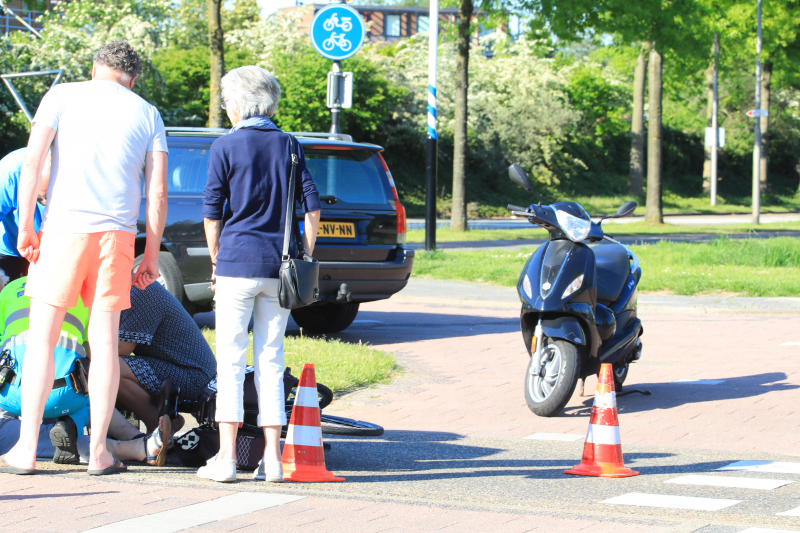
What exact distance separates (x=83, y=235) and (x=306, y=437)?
1318 millimetres

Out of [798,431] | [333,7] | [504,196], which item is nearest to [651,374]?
[798,431]

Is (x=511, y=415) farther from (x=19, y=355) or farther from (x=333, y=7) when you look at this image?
(x=333, y=7)

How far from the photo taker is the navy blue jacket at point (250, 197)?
4.03 m

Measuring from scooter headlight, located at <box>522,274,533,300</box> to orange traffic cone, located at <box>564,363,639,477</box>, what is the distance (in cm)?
154

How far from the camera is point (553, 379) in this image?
5848 millimetres

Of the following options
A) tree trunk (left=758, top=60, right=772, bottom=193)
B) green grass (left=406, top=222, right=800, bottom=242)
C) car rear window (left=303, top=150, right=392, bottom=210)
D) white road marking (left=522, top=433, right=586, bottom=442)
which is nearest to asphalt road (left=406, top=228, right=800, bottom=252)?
green grass (left=406, top=222, right=800, bottom=242)

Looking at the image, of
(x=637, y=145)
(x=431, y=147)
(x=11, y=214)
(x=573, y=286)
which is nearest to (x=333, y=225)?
(x=573, y=286)

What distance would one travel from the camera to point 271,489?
400 cm

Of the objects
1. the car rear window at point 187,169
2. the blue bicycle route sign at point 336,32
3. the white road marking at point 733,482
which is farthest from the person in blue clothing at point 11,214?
the blue bicycle route sign at point 336,32

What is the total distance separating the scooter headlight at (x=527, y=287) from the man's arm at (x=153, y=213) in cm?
262

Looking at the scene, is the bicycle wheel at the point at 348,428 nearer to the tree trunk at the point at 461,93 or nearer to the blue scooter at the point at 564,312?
the blue scooter at the point at 564,312

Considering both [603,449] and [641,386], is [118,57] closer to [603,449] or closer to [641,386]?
[603,449]

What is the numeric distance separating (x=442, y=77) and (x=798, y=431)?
33.5 m

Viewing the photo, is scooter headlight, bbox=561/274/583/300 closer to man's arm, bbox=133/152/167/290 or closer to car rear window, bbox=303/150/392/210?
man's arm, bbox=133/152/167/290
